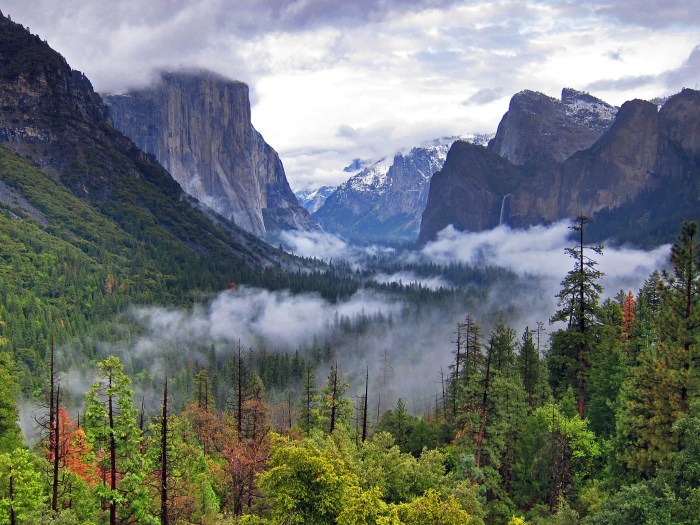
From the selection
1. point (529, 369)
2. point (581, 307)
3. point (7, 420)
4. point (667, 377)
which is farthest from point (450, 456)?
point (7, 420)

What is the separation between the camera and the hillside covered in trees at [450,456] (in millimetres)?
27688

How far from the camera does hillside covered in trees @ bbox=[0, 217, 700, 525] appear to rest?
90.8 ft

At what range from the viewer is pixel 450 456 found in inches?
1877

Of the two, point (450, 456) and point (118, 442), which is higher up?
point (118, 442)

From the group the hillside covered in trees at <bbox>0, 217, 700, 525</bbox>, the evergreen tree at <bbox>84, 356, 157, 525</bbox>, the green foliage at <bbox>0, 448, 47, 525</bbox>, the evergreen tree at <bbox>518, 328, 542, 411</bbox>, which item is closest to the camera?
the evergreen tree at <bbox>84, 356, 157, 525</bbox>

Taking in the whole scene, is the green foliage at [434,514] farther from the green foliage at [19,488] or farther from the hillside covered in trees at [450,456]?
the green foliage at [19,488]

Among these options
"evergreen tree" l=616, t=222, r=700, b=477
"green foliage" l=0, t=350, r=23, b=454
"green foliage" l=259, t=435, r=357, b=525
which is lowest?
"green foliage" l=0, t=350, r=23, b=454

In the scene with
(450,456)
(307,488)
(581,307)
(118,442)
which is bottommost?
(450,456)

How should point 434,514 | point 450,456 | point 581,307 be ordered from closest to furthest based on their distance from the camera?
point 434,514 → point 450,456 → point 581,307

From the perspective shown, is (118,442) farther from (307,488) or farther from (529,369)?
(529,369)

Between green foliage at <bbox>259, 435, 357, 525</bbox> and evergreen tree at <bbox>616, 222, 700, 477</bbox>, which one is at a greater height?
evergreen tree at <bbox>616, 222, 700, 477</bbox>

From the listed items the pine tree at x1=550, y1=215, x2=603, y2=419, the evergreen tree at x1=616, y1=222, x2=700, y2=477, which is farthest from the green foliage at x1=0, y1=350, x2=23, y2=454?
the pine tree at x1=550, y1=215, x2=603, y2=419

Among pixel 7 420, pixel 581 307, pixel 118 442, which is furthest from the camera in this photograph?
pixel 581 307

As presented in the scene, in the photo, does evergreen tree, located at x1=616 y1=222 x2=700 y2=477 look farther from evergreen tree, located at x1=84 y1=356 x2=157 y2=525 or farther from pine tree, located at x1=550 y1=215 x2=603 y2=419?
evergreen tree, located at x1=84 y1=356 x2=157 y2=525
